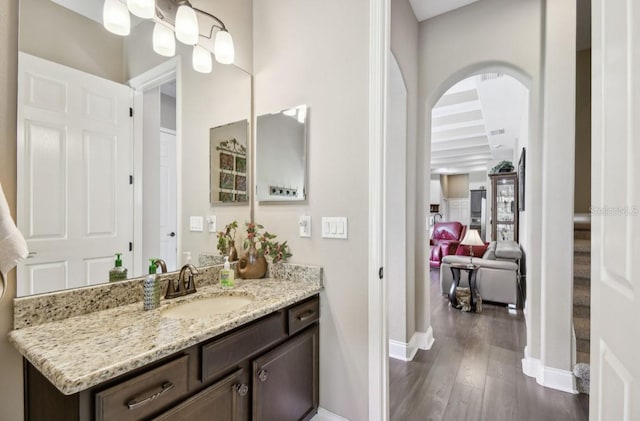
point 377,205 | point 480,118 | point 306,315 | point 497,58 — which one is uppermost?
point 480,118

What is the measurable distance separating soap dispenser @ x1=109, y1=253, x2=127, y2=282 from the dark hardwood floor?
175 cm

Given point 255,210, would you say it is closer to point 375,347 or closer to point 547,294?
point 375,347

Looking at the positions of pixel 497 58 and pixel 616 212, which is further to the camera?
pixel 497 58

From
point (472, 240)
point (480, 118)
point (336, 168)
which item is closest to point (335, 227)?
point (336, 168)

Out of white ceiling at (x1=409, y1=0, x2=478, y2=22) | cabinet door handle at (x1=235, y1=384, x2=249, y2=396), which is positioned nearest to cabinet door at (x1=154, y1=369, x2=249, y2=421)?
cabinet door handle at (x1=235, y1=384, x2=249, y2=396)

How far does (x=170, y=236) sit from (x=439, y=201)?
10.7 meters

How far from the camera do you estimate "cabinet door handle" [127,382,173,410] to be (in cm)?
81

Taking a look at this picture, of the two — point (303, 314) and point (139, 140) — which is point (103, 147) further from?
point (303, 314)

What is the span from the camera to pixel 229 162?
6.16 ft

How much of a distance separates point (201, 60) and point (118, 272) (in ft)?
3.93

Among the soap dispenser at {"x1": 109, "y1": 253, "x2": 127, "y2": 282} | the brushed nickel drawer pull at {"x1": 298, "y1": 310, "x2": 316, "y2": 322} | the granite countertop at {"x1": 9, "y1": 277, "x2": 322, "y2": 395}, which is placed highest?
the soap dispenser at {"x1": 109, "y1": 253, "x2": 127, "y2": 282}

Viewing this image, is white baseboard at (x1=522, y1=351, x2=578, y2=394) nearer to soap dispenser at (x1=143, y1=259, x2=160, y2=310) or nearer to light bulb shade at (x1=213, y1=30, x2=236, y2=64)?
soap dispenser at (x1=143, y1=259, x2=160, y2=310)

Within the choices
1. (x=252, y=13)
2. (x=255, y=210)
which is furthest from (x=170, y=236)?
(x=252, y=13)

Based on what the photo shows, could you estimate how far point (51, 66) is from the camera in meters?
1.10
